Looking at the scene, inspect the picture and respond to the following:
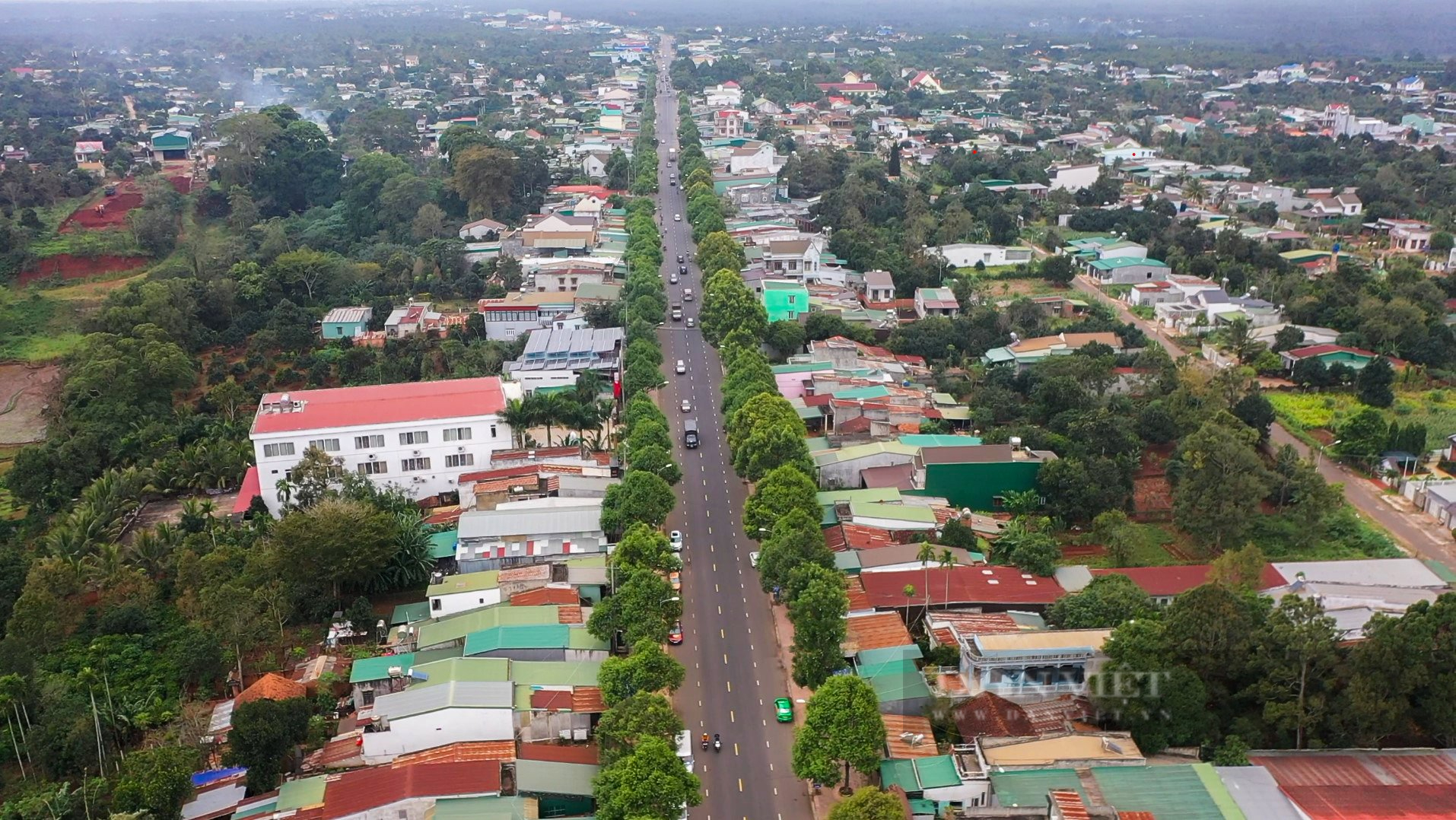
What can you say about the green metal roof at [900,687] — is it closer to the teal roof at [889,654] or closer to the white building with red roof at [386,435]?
the teal roof at [889,654]

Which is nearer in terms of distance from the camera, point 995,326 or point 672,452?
point 672,452

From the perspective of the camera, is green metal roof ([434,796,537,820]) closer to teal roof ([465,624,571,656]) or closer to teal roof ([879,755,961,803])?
teal roof ([465,624,571,656])

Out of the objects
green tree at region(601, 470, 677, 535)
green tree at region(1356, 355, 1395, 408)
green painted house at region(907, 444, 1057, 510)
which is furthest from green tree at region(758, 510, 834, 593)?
green tree at region(1356, 355, 1395, 408)

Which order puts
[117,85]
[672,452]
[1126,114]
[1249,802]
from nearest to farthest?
1. [1249,802]
2. [672,452]
3. [1126,114]
4. [117,85]

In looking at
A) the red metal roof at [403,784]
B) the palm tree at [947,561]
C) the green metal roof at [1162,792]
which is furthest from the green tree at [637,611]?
the green metal roof at [1162,792]

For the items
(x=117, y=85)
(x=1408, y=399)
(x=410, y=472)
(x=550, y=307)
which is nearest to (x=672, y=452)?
(x=410, y=472)

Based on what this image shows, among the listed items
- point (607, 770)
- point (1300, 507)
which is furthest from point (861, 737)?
point (1300, 507)

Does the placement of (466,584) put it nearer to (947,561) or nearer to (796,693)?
(796,693)

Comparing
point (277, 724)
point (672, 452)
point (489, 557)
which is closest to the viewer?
point (277, 724)

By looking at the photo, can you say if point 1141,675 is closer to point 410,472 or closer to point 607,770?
point 607,770
